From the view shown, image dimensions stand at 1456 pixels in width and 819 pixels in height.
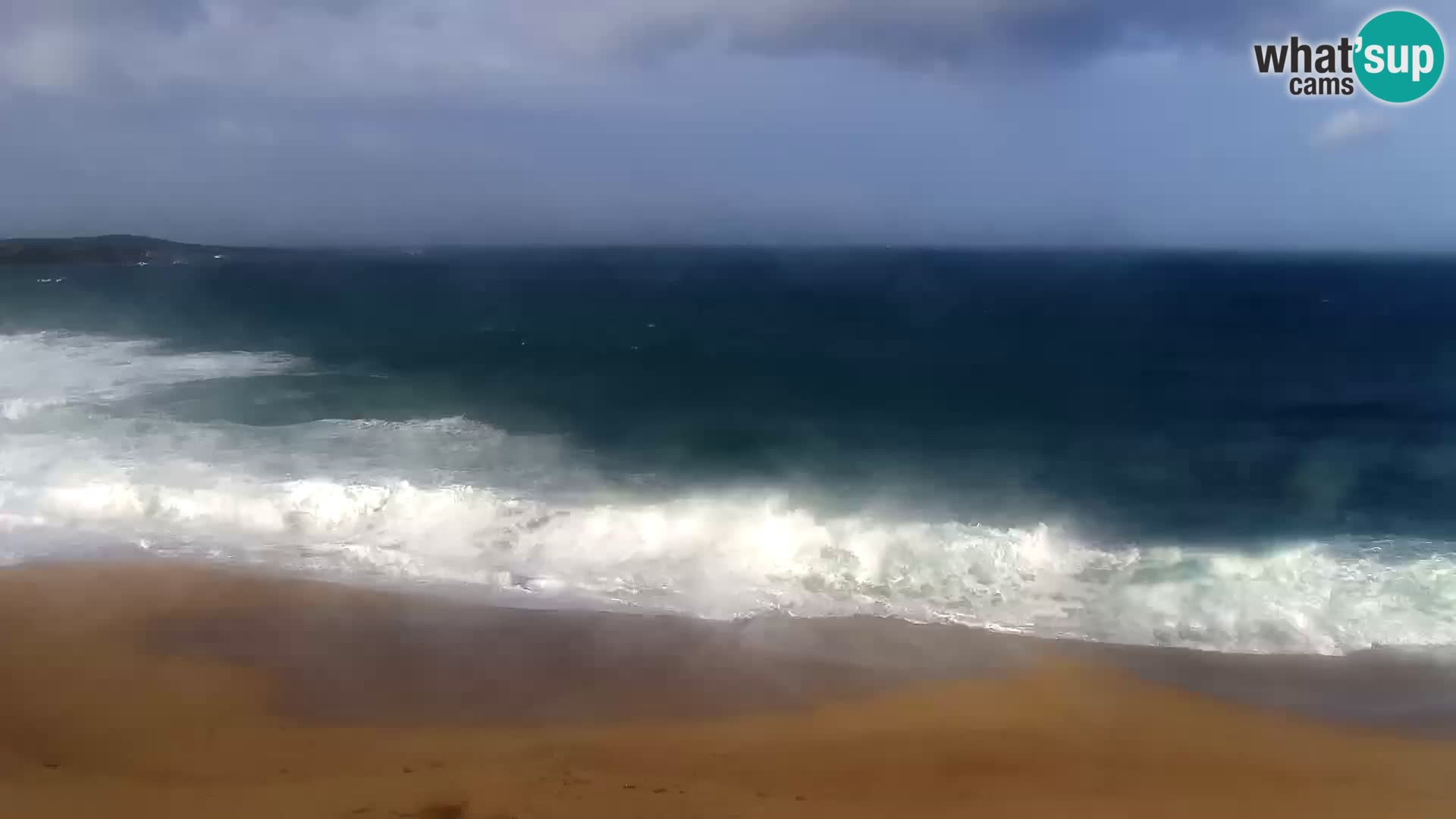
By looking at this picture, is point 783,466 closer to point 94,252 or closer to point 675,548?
point 675,548

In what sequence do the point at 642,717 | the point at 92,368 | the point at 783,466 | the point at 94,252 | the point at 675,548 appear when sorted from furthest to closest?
the point at 94,252
the point at 92,368
the point at 783,466
the point at 675,548
the point at 642,717

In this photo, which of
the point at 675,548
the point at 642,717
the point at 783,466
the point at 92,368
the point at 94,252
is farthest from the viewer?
the point at 94,252

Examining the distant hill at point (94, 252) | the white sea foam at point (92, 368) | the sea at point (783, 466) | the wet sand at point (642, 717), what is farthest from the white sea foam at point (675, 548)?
the distant hill at point (94, 252)

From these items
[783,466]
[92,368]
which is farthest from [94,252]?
[783,466]

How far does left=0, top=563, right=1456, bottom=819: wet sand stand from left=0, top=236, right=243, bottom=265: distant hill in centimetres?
7081

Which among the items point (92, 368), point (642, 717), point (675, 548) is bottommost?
point (642, 717)

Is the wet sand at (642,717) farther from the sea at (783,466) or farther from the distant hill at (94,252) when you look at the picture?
the distant hill at (94,252)

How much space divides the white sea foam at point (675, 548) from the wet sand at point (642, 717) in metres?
0.76

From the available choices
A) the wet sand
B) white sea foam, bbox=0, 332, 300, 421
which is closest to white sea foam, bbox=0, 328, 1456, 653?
the wet sand

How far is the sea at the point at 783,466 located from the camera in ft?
34.4

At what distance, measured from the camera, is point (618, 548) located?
11.6m

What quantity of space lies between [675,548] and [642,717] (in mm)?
4265

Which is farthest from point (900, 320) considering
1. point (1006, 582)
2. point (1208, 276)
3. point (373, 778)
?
point (1208, 276)

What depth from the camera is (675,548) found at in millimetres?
11727
